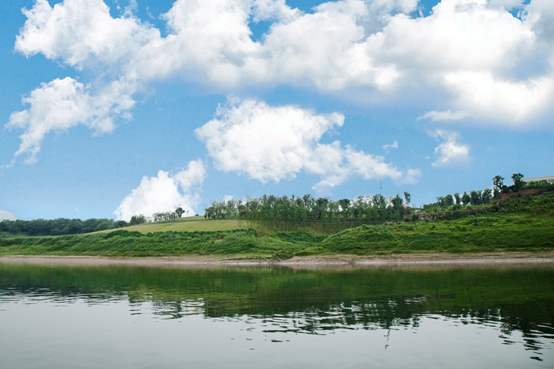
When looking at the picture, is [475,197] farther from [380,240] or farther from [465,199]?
[380,240]

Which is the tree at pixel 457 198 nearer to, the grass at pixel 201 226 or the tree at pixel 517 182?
the tree at pixel 517 182

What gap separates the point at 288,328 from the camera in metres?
21.7

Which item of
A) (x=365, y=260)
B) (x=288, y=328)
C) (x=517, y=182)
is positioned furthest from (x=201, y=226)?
(x=288, y=328)

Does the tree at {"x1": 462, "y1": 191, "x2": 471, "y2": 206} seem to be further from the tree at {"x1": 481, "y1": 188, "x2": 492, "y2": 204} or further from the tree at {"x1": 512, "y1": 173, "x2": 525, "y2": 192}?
the tree at {"x1": 512, "y1": 173, "x2": 525, "y2": 192}

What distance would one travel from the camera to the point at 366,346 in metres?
18.1

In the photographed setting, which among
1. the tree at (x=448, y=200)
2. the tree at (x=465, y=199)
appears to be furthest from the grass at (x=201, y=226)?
the tree at (x=465, y=199)

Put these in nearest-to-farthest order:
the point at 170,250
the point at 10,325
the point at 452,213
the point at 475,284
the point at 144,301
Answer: the point at 10,325, the point at 144,301, the point at 475,284, the point at 170,250, the point at 452,213

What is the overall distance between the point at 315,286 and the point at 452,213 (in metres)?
84.7

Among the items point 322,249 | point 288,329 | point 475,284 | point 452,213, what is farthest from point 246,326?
point 452,213

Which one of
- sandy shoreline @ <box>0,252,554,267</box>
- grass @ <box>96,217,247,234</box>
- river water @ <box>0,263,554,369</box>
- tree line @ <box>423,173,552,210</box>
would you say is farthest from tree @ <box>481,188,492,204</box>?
river water @ <box>0,263,554,369</box>

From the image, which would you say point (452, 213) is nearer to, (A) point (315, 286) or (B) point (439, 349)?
(A) point (315, 286)

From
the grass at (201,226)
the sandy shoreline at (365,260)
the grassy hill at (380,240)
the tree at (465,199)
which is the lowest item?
the sandy shoreline at (365,260)

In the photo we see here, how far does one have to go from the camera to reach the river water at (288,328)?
1648cm

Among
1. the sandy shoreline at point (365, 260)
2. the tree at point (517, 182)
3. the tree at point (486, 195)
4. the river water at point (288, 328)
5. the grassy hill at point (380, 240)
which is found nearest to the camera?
the river water at point (288, 328)
